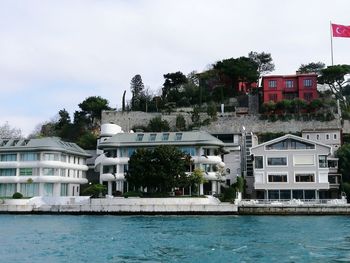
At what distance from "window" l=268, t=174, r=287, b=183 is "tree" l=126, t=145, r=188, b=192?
12.7 meters

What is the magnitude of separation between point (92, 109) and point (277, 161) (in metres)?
42.8

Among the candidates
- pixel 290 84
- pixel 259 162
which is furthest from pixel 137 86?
pixel 259 162

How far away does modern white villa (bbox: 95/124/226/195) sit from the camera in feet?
216

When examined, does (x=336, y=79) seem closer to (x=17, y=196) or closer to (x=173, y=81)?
(x=173, y=81)

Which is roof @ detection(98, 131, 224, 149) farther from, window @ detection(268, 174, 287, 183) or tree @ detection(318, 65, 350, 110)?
tree @ detection(318, 65, 350, 110)

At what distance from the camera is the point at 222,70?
301ft

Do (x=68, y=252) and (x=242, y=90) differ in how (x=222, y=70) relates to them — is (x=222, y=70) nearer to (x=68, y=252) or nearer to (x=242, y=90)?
(x=242, y=90)

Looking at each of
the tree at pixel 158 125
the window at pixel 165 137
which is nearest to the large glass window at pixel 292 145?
the window at pixel 165 137

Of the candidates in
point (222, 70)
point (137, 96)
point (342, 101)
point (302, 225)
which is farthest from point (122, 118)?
point (302, 225)

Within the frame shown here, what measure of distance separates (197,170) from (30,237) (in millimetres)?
30859

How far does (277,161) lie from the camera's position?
215 feet

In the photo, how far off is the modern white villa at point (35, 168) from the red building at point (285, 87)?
34881 millimetres

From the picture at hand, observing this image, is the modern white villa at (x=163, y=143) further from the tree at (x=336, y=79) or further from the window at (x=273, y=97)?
the tree at (x=336, y=79)

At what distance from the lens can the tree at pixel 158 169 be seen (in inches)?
2286
